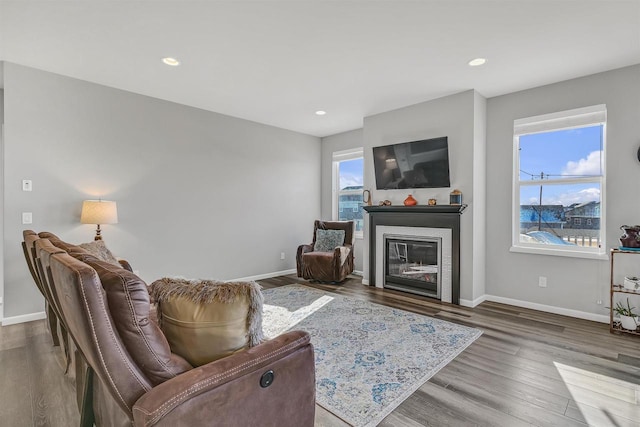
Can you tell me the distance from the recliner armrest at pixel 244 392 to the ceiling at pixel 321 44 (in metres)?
2.32

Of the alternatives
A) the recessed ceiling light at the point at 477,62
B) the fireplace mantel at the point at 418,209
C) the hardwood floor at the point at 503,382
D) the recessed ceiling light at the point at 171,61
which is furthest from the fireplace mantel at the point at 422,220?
the recessed ceiling light at the point at 171,61

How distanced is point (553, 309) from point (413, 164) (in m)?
2.40

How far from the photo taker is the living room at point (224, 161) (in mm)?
3279

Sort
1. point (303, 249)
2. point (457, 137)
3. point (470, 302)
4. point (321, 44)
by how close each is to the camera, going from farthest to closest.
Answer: point (303, 249) < point (457, 137) < point (470, 302) < point (321, 44)

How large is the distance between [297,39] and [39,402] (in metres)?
3.22

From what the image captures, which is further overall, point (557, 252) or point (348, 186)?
point (348, 186)

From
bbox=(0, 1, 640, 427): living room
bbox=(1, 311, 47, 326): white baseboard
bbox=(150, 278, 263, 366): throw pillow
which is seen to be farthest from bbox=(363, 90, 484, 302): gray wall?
bbox=(1, 311, 47, 326): white baseboard

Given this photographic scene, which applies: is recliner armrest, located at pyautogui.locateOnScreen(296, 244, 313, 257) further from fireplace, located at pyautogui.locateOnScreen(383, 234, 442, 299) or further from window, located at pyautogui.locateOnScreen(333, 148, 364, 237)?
fireplace, located at pyautogui.locateOnScreen(383, 234, 442, 299)

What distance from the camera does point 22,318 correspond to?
3.38 metres

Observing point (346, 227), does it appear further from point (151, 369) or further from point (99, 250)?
point (151, 369)

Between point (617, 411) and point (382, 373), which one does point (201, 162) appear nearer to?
point (382, 373)

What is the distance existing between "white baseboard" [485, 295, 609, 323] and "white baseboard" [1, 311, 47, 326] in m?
5.30

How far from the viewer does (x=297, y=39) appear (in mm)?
2789

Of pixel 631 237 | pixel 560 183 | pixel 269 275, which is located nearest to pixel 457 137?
pixel 560 183
